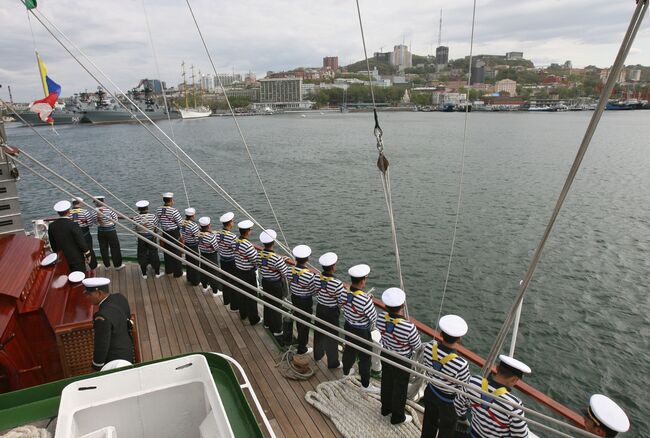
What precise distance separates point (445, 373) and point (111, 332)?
11.1ft

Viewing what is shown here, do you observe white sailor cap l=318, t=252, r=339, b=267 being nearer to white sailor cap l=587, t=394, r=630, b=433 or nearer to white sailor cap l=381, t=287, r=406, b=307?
white sailor cap l=381, t=287, r=406, b=307

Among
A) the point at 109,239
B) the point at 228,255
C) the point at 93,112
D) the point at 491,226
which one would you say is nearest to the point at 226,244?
the point at 228,255

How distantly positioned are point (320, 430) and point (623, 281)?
1338 cm

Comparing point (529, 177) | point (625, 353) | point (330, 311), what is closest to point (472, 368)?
point (625, 353)

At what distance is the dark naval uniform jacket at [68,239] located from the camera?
267 inches

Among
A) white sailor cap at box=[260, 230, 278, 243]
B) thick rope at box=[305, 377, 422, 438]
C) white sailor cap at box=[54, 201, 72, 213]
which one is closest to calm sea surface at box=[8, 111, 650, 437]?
thick rope at box=[305, 377, 422, 438]

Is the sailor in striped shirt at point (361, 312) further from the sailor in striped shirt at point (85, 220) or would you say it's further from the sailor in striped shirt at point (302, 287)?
the sailor in striped shirt at point (85, 220)

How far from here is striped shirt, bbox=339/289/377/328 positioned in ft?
16.0

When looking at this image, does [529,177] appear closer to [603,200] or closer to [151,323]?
[603,200]

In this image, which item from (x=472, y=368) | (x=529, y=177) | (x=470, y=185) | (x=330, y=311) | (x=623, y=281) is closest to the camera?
(x=330, y=311)

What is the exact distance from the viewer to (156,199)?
24.5 meters

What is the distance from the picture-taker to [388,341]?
14.6 feet

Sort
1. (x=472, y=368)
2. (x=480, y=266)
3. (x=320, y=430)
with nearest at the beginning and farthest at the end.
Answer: (x=320, y=430) < (x=472, y=368) < (x=480, y=266)

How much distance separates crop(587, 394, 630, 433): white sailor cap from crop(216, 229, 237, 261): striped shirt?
Answer: 540 centimetres
